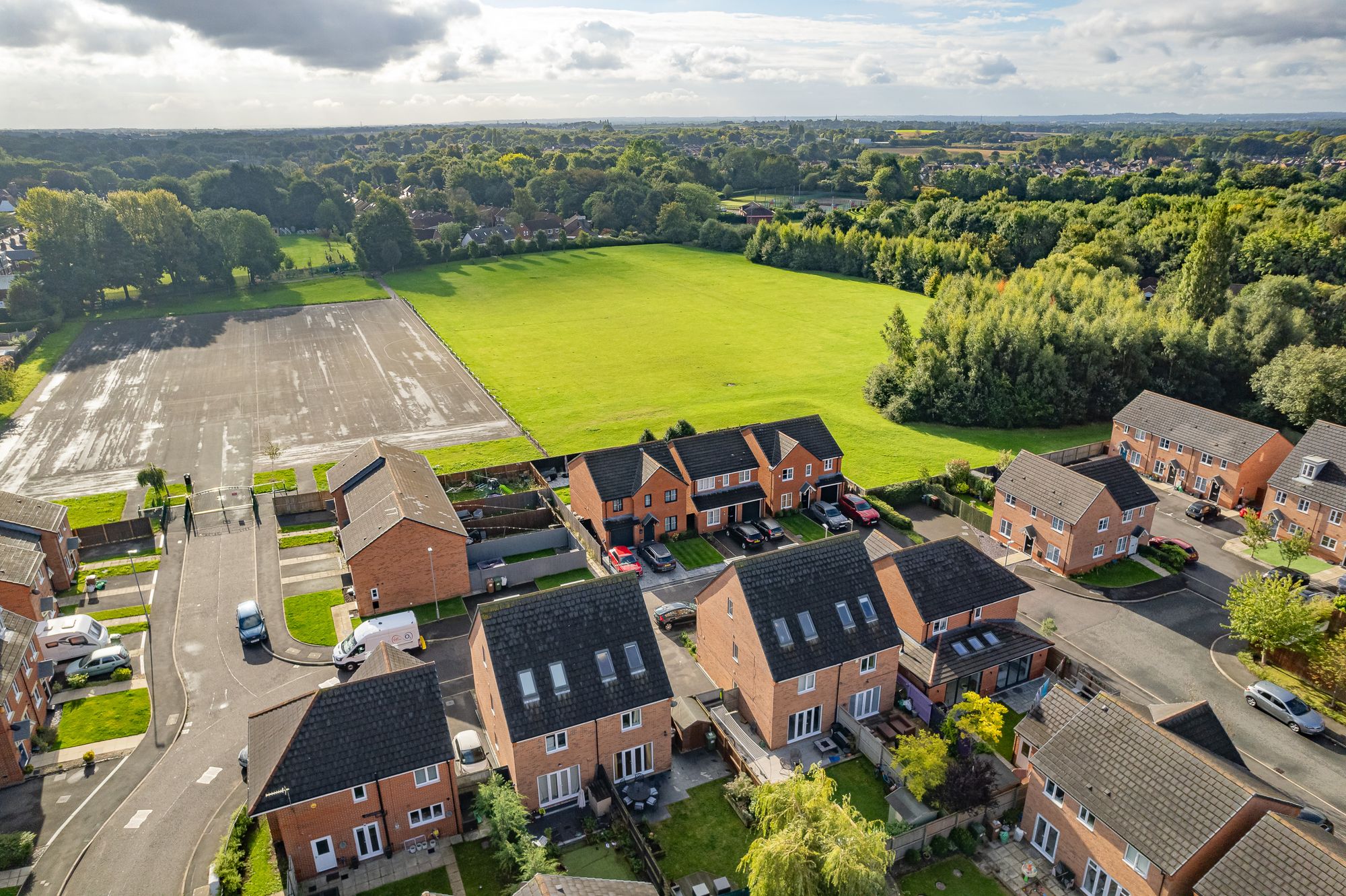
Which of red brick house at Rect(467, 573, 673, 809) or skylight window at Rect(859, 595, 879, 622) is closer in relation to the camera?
red brick house at Rect(467, 573, 673, 809)

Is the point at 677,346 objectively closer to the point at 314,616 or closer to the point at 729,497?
the point at 729,497

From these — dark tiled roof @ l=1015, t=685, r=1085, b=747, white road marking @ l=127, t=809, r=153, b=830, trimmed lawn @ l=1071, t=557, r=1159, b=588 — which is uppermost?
dark tiled roof @ l=1015, t=685, r=1085, b=747

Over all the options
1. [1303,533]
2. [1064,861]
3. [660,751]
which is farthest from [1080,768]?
[1303,533]

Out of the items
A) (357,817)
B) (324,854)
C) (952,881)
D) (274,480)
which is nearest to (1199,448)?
(952,881)

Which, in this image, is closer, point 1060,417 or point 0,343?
point 1060,417

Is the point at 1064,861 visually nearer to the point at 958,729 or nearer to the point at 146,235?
the point at 958,729

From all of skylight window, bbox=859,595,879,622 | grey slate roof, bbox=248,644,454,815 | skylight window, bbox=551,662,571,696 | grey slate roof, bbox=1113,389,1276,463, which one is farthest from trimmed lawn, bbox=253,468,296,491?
grey slate roof, bbox=1113,389,1276,463

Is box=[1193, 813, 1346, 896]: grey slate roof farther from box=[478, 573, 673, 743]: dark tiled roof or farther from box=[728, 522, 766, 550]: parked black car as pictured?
box=[728, 522, 766, 550]: parked black car
